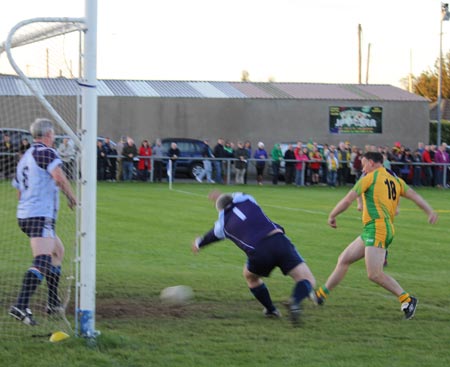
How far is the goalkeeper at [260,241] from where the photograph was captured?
8.48m

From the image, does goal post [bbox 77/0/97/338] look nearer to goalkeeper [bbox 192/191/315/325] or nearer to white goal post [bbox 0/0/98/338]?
white goal post [bbox 0/0/98/338]

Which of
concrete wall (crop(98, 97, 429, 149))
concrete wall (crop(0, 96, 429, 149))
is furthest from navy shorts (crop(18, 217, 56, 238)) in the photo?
concrete wall (crop(98, 97, 429, 149))

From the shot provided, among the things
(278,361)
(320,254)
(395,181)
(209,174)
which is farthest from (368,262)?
(209,174)

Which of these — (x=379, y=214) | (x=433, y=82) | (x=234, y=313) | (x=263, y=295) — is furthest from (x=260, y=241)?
(x=433, y=82)

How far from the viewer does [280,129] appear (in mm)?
45031

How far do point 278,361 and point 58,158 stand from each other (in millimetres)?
3142

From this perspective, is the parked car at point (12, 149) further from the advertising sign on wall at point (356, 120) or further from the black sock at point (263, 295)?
the advertising sign on wall at point (356, 120)

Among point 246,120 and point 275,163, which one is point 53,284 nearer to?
point 275,163

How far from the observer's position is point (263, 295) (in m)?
9.05

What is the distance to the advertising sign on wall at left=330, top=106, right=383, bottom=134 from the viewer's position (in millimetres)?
45688

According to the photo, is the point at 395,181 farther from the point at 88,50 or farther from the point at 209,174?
the point at 209,174

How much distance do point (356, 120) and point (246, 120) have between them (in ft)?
20.5

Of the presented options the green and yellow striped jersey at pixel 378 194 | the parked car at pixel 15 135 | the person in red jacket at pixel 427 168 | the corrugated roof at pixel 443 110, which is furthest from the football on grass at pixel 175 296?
the corrugated roof at pixel 443 110

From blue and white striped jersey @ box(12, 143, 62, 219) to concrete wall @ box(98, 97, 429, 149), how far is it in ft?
111
